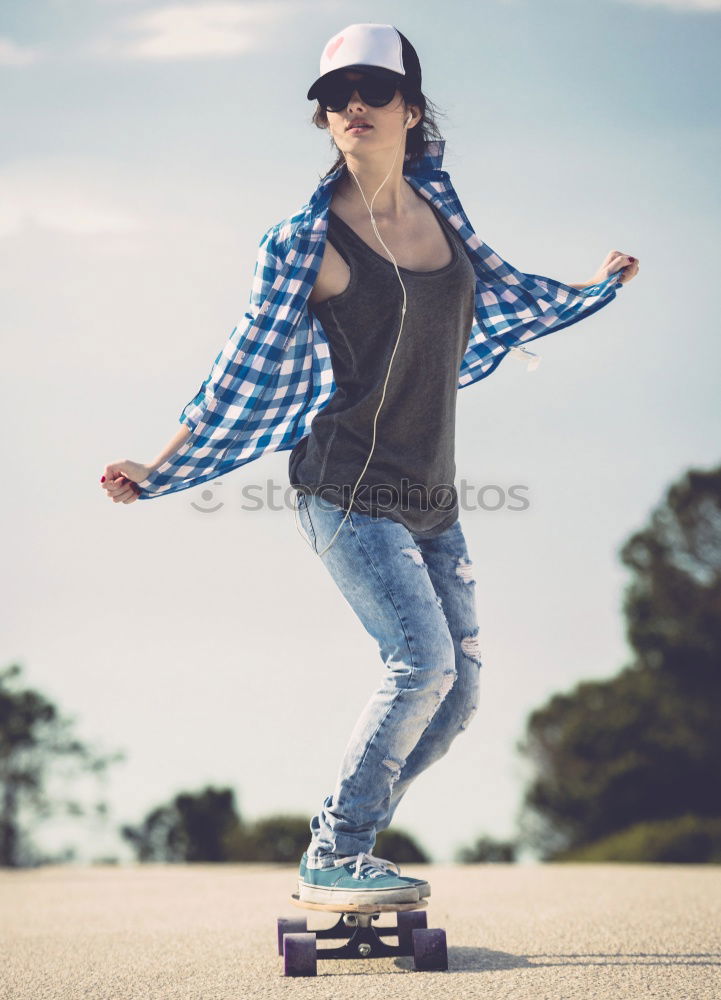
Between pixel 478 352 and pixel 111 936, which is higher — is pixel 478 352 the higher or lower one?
the higher one

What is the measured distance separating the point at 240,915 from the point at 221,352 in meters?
2.61

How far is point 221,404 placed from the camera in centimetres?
333

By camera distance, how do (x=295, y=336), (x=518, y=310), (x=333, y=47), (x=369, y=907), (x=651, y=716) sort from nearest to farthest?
(x=369, y=907) → (x=333, y=47) → (x=295, y=336) → (x=518, y=310) → (x=651, y=716)

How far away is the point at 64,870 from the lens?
8164mm

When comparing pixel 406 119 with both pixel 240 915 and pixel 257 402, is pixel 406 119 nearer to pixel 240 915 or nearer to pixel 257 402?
pixel 257 402

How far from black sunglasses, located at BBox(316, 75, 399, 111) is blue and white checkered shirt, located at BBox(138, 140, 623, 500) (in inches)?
9.0

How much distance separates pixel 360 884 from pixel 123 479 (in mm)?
1353

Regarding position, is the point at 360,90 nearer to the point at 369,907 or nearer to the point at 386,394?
the point at 386,394

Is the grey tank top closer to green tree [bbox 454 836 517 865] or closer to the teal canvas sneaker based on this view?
the teal canvas sneaker

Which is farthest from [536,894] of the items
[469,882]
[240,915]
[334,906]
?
[334,906]

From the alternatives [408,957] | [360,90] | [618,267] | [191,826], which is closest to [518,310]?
[618,267]

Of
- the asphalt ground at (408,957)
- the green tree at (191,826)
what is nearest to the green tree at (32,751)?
the green tree at (191,826)

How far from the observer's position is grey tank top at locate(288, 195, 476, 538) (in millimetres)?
3201

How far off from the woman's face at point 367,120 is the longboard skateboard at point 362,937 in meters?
2.17
